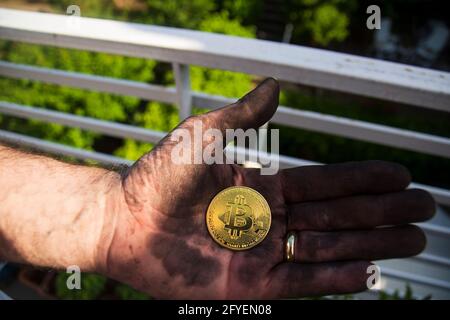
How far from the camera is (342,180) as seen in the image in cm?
183

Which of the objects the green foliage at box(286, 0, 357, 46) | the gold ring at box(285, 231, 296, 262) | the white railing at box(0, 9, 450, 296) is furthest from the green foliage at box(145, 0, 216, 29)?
the gold ring at box(285, 231, 296, 262)

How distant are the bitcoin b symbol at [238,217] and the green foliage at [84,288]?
124 centimetres

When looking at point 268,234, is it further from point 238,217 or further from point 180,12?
point 180,12

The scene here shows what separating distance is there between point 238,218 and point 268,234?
18cm

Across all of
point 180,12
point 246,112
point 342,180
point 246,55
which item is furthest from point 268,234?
point 180,12

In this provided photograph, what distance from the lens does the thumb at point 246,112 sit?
166 cm

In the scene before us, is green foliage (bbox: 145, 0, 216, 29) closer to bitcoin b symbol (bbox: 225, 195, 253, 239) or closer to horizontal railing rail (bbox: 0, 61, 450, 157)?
horizontal railing rail (bbox: 0, 61, 450, 157)

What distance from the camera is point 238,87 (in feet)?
21.5

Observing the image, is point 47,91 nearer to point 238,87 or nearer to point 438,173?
point 238,87

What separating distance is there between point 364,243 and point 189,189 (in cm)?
82

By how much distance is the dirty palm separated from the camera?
1.66 m

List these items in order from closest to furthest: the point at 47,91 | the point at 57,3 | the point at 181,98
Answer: the point at 181,98 < the point at 47,91 < the point at 57,3
